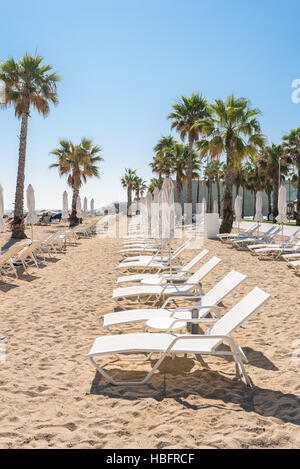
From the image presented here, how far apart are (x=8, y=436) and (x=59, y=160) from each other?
86.4 feet

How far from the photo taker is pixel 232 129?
1717 centimetres

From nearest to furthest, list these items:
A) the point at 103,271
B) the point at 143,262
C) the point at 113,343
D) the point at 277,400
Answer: the point at 277,400, the point at 113,343, the point at 143,262, the point at 103,271

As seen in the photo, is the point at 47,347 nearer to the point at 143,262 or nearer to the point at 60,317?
the point at 60,317

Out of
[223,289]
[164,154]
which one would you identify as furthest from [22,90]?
[164,154]

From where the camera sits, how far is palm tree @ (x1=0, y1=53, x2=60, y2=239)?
1683 centimetres

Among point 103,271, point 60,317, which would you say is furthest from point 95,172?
point 60,317

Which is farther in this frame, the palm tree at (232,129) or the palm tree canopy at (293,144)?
the palm tree canopy at (293,144)

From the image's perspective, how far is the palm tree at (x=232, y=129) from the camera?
16.7m

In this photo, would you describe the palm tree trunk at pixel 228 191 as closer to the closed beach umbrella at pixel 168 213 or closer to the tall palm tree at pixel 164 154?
the closed beach umbrella at pixel 168 213

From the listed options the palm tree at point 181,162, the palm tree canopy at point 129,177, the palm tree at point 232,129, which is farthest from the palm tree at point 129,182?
the palm tree at point 232,129

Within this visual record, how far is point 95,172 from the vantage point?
1088 inches

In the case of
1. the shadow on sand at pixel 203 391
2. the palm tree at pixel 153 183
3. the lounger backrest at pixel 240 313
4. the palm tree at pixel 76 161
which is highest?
the palm tree at pixel 153 183

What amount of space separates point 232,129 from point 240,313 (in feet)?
49.6

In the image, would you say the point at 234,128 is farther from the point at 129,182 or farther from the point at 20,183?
the point at 129,182
